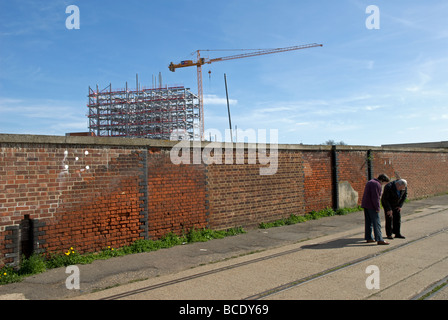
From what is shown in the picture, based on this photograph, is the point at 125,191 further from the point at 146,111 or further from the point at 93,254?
the point at 146,111

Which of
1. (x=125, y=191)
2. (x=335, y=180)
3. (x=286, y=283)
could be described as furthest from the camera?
(x=335, y=180)

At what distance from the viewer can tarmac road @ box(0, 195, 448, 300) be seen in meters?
5.13

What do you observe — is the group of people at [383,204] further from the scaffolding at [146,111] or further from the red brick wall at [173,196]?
the scaffolding at [146,111]

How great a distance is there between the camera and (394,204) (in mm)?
9000

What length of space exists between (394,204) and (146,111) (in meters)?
65.5

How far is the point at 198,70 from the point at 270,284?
275 feet

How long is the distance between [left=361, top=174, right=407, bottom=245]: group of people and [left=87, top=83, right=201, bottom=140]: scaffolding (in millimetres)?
60798

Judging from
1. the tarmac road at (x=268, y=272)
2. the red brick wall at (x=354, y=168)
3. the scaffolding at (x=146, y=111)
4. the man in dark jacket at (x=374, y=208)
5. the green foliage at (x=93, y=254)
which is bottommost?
the tarmac road at (x=268, y=272)

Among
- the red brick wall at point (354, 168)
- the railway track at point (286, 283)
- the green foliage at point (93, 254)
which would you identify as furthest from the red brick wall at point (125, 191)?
the railway track at point (286, 283)

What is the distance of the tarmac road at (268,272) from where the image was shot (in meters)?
5.13

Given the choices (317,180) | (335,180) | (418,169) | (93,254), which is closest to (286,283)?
(93,254)

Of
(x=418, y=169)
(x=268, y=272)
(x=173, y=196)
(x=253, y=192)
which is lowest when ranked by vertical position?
(x=268, y=272)

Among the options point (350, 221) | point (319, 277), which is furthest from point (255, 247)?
point (350, 221)

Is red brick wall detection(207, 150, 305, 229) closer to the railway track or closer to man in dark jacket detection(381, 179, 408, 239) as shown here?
the railway track
